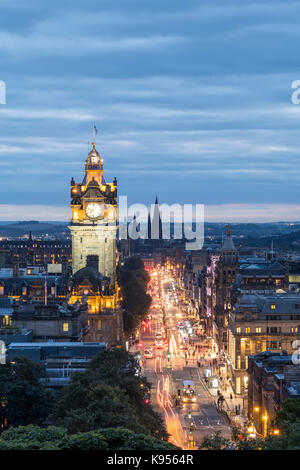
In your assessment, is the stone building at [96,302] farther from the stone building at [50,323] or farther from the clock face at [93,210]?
the stone building at [50,323]

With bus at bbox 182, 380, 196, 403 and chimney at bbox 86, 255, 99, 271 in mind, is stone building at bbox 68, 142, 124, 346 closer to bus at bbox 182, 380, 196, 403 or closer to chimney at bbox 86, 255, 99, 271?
chimney at bbox 86, 255, 99, 271

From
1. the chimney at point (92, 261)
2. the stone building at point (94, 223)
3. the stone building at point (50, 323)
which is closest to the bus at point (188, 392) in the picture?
the stone building at point (50, 323)

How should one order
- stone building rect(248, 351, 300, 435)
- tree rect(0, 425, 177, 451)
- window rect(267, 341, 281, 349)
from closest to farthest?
tree rect(0, 425, 177, 451) → stone building rect(248, 351, 300, 435) → window rect(267, 341, 281, 349)

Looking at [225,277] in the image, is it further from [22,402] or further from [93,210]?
[22,402]

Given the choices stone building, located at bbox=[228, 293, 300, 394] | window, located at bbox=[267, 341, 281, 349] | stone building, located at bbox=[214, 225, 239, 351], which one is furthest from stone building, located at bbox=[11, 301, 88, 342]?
stone building, located at bbox=[214, 225, 239, 351]

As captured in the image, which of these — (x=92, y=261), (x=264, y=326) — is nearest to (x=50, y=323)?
(x=264, y=326)

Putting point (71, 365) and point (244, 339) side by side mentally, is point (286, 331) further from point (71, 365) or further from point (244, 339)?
point (71, 365)
